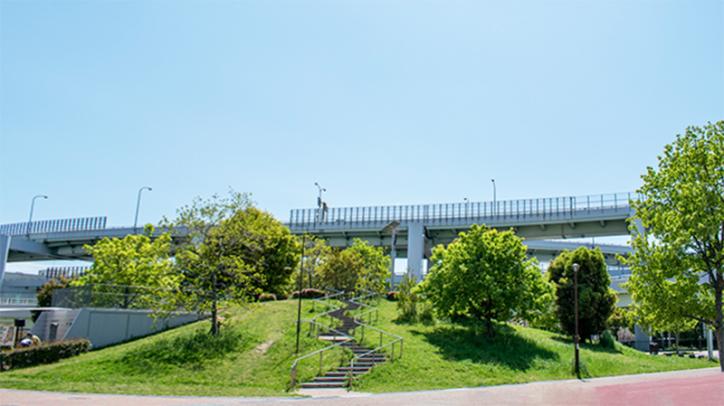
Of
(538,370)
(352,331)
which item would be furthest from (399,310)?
(538,370)

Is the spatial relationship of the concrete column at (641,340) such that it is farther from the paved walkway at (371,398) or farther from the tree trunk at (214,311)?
the tree trunk at (214,311)

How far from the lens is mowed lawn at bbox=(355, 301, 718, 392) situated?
19656mm

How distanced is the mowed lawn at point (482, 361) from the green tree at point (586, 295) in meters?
1.50

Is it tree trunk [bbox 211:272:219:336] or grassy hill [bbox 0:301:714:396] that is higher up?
tree trunk [bbox 211:272:219:336]

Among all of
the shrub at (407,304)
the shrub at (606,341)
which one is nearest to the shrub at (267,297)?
the shrub at (407,304)

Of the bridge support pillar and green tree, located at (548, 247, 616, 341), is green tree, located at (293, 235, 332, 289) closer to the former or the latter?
green tree, located at (548, 247, 616, 341)

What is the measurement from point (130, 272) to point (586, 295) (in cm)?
2771

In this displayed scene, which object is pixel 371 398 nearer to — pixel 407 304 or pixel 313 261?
pixel 407 304

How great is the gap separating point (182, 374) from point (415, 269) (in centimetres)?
3828

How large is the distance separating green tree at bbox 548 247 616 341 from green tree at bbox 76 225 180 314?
22215mm

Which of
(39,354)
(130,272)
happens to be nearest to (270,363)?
(39,354)

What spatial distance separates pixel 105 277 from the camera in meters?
33.6

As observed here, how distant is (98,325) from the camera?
25.5 metres

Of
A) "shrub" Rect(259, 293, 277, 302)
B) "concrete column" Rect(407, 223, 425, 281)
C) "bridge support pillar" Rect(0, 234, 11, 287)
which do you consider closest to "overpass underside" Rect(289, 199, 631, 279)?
"concrete column" Rect(407, 223, 425, 281)
